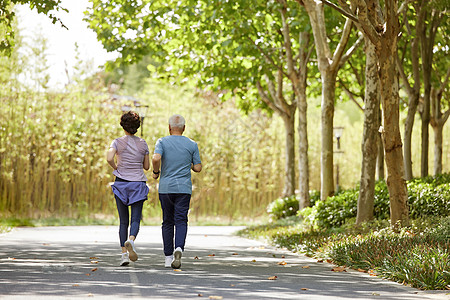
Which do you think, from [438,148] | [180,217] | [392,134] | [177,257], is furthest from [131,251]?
[438,148]

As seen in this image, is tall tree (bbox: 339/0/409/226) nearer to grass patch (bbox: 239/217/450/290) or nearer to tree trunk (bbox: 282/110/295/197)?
grass patch (bbox: 239/217/450/290)

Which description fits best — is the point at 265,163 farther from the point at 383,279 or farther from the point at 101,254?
the point at 383,279

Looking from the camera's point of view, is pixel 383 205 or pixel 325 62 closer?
pixel 383 205

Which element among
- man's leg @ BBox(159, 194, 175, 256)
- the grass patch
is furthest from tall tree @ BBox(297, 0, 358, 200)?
man's leg @ BBox(159, 194, 175, 256)

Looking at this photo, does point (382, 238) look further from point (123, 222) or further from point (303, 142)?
point (303, 142)

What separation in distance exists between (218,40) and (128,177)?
1242 centimetres

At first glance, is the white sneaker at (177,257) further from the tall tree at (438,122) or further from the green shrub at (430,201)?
the tall tree at (438,122)

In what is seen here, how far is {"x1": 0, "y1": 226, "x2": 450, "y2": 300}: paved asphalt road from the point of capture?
300 inches

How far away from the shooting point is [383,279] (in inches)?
363

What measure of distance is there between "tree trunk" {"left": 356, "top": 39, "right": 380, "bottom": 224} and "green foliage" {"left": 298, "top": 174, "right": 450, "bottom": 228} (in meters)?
0.96

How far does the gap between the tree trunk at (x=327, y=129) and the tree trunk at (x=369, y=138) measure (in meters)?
3.07

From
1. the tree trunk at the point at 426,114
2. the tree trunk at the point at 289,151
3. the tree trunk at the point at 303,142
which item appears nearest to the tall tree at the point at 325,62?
the tree trunk at the point at 303,142

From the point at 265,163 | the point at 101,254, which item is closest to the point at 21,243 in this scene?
the point at 101,254

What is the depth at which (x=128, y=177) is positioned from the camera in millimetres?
10344
